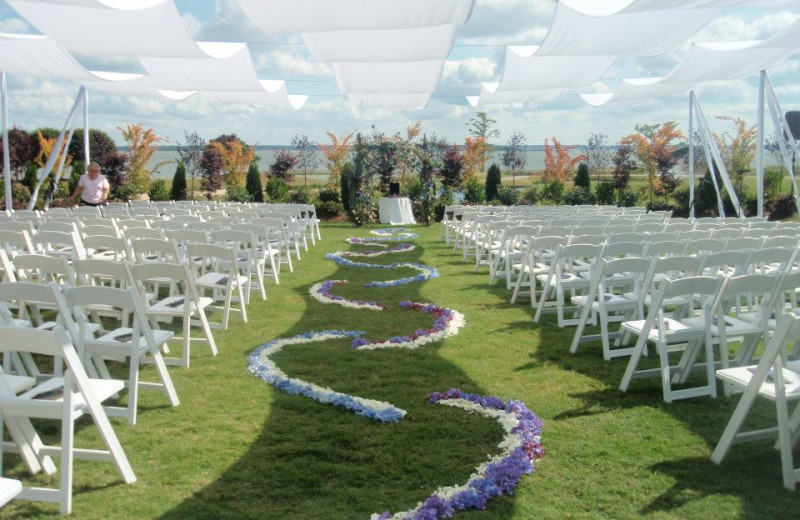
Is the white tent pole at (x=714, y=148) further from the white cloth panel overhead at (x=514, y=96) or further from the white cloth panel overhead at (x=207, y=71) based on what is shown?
the white cloth panel overhead at (x=207, y=71)

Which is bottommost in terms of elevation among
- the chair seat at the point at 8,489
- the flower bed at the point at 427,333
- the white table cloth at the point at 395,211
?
the flower bed at the point at 427,333

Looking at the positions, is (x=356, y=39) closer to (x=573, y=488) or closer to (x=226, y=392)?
(x=226, y=392)

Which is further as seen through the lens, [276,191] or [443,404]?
[276,191]

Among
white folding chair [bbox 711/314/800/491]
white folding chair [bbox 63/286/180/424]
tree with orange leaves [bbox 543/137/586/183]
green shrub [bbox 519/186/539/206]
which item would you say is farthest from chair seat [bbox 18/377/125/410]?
tree with orange leaves [bbox 543/137/586/183]

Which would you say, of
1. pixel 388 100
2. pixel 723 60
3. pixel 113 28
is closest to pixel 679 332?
pixel 113 28

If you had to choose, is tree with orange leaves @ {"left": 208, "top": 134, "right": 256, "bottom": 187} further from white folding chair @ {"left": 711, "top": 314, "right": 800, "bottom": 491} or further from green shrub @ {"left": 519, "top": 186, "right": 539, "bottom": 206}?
white folding chair @ {"left": 711, "top": 314, "right": 800, "bottom": 491}

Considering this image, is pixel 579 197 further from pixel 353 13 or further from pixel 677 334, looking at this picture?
pixel 677 334

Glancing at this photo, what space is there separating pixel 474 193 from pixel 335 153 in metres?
6.39

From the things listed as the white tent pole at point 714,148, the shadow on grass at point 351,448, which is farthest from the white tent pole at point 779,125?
the shadow on grass at point 351,448

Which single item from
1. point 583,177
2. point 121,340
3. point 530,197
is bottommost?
point 121,340

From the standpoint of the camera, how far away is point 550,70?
13.2m

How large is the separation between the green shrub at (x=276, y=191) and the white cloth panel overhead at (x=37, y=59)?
9.23 m

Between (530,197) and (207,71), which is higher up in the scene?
(207,71)

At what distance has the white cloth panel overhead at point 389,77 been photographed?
14226 millimetres
